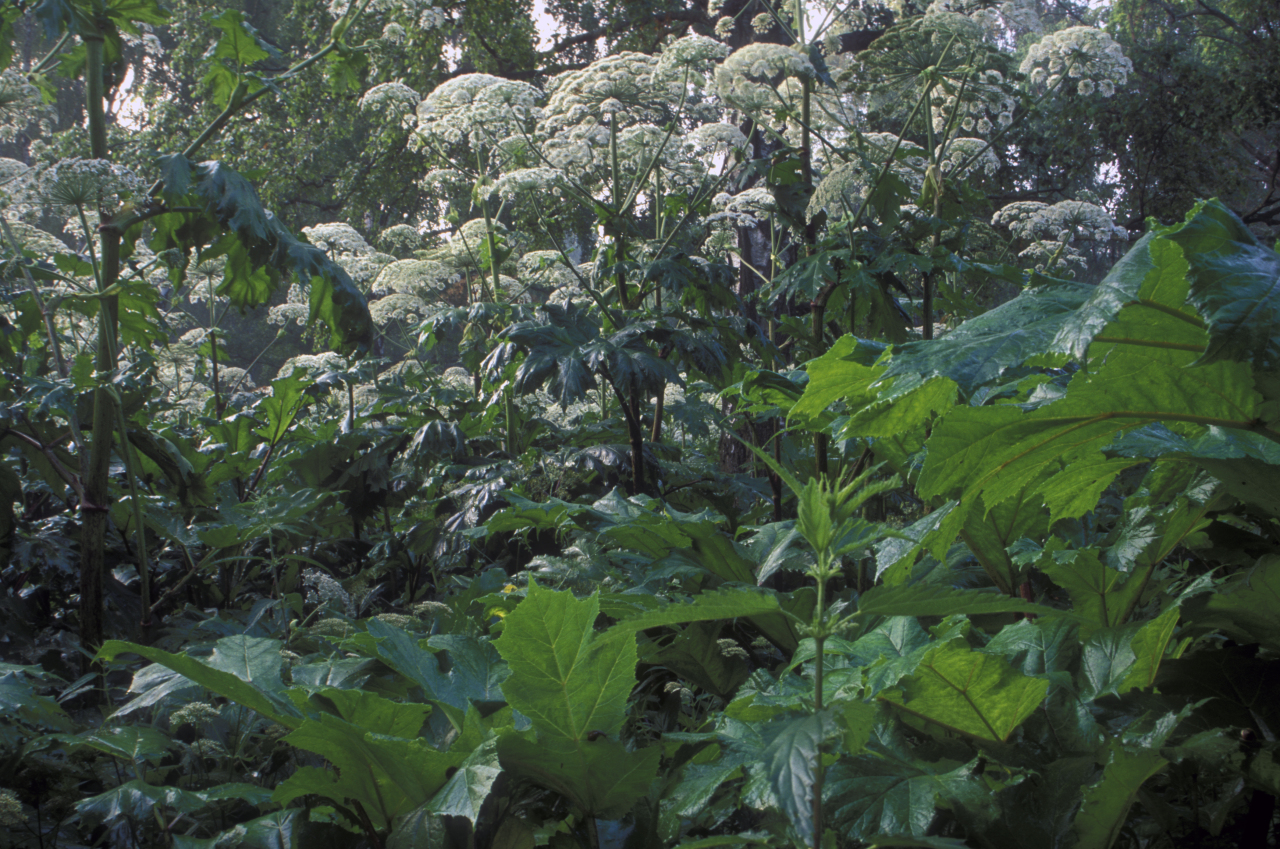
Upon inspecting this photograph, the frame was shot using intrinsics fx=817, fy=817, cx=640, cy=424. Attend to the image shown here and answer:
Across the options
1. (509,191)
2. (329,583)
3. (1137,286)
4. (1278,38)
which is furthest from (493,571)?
(1278,38)

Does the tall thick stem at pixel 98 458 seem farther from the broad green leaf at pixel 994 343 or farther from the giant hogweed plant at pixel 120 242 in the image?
the broad green leaf at pixel 994 343

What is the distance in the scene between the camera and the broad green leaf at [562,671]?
2.44 feet

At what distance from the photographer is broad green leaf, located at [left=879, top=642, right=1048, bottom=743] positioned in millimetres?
711

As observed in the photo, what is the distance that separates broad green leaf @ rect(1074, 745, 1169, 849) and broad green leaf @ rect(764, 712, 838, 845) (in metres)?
0.24

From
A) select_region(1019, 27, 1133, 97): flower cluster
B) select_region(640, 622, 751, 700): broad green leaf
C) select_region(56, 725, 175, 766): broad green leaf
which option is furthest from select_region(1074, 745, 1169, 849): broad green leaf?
select_region(1019, 27, 1133, 97): flower cluster

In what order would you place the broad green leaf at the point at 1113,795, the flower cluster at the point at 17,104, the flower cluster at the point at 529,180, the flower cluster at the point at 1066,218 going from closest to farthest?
the broad green leaf at the point at 1113,795 < the flower cluster at the point at 17,104 < the flower cluster at the point at 529,180 < the flower cluster at the point at 1066,218

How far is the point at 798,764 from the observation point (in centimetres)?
54

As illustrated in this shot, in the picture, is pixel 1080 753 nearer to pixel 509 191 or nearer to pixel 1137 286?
pixel 1137 286

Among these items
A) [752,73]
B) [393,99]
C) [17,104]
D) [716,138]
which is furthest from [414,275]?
[752,73]

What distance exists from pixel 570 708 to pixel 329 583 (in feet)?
3.20

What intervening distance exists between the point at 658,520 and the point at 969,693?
24.3 inches

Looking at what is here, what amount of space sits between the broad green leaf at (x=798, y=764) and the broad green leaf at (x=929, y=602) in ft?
0.38

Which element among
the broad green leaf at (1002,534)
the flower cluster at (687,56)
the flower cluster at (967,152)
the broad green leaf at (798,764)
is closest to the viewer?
the broad green leaf at (798,764)

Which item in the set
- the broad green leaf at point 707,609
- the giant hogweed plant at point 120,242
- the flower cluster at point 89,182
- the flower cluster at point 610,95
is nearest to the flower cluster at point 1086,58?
the flower cluster at point 610,95
